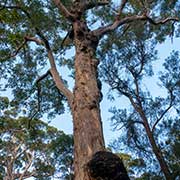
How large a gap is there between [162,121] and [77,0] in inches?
243

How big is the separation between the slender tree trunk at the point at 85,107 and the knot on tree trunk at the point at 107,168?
19 cm

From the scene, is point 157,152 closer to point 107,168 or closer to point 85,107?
point 85,107

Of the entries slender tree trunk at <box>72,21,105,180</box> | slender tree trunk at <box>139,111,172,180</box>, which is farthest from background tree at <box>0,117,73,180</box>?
slender tree trunk at <box>72,21,105,180</box>

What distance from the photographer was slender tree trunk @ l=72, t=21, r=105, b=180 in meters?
2.85

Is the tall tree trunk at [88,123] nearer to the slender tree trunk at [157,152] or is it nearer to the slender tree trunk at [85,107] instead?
the slender tree trunk at [85,107]

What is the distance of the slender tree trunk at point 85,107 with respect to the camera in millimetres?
2846

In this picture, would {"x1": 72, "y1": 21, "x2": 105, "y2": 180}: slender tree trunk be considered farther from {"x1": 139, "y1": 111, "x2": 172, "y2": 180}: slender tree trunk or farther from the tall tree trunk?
{"x1": 139, "y1": 111, "x2": 172, "y2": 180}: slender tree trunk

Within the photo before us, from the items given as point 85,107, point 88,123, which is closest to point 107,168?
point 88,123

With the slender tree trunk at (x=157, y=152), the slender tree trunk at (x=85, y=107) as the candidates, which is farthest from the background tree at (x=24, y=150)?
the slender tree trunk at (x=85, y=107)

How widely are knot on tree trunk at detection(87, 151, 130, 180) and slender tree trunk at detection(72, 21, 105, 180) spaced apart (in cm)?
19

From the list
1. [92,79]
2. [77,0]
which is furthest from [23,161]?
[92,79]

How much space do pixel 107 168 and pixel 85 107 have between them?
1.49 m

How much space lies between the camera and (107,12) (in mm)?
8445

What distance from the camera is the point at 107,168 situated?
1932 millimetres
